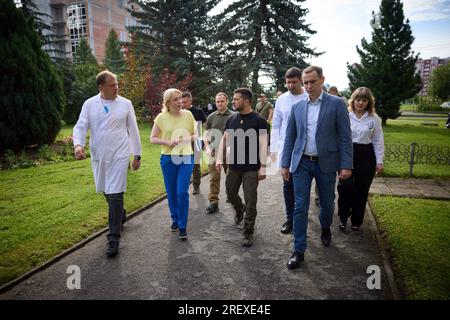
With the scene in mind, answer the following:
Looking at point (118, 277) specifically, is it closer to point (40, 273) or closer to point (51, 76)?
point (40, 273)

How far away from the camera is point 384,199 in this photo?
20.5ft

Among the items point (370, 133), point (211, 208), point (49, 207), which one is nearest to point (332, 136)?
point (370, 133)

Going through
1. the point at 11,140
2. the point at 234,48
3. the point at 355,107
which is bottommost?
the point at 11,140

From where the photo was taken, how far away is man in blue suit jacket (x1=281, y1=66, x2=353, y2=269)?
366 centimetres

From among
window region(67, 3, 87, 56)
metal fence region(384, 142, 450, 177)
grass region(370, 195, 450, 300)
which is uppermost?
window region(67, 3, 87, 56)

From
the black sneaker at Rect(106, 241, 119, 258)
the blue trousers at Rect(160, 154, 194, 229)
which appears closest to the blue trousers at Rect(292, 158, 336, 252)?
the blue trousers at Rect(160, 154, 194, 229)

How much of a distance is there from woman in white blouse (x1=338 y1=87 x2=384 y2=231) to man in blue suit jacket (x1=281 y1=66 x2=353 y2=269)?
100cm

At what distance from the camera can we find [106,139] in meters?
3.96

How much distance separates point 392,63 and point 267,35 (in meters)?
11.1

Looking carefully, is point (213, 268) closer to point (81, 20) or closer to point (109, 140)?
point (109, 140)

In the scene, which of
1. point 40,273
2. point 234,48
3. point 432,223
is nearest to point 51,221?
point 40,273

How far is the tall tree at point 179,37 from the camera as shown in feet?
78.2

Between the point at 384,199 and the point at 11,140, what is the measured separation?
1121 centimetres

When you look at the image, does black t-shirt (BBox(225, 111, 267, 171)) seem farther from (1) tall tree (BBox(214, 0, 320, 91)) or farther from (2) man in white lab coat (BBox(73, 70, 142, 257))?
(1) tall tree (BBox(214, 0, 320, 91))
